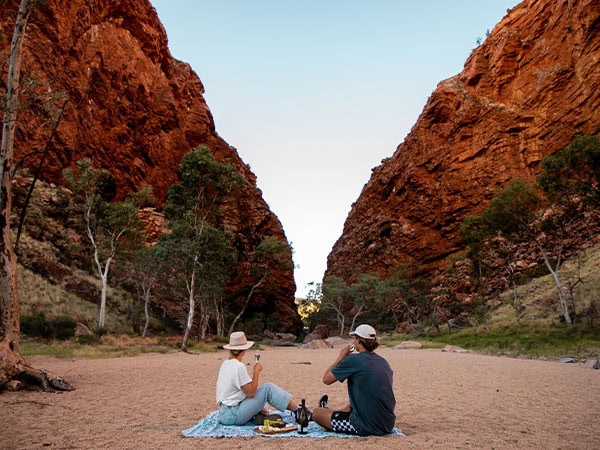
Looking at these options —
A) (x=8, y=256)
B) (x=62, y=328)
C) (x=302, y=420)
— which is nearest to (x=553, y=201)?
(x=302, y=420)

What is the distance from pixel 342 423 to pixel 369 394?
1.73 ft

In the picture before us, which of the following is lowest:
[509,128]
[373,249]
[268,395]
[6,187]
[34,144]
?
[268,395]

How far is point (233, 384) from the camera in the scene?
15.9ft

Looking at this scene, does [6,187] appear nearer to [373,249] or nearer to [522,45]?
[373,249]

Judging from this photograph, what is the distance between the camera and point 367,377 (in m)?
4.35

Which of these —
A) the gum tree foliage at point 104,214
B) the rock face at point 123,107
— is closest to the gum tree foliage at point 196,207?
the gum tree foliage at point 104,214

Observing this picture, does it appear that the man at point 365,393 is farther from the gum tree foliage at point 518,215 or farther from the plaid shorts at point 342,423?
the gum tree foliage at point 518,215

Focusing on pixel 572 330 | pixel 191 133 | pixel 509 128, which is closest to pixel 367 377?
pixel 572 330

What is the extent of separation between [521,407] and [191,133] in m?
60.5

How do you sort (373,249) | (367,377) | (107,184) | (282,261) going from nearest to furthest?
(367,377), (282,261), (107,184), (373,249)

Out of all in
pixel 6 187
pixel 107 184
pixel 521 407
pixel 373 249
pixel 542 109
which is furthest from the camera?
pixel 373 249

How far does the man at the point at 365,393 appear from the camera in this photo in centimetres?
434

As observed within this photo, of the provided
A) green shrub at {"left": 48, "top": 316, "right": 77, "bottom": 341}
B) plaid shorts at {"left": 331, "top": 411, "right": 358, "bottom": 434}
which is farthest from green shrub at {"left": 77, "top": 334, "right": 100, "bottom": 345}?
plaid shorts at {"left": 331, "top": 411, "right": 358, "bottom": 434}

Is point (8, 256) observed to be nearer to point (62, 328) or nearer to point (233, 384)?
point (233, 384)
